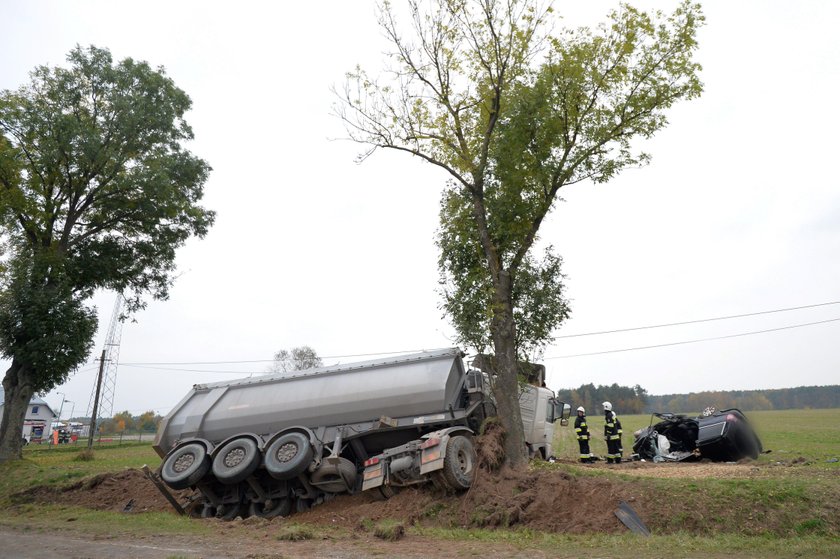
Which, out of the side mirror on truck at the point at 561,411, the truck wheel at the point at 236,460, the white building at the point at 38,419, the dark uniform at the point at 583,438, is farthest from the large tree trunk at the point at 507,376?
the white building at the point at 38,419

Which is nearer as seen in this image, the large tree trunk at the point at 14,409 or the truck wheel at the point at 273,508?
the truck wheel at the point at 273,508

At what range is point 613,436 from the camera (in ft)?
61.3

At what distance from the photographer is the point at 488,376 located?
13.4 meters

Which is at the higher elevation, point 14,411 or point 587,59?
point 587,59

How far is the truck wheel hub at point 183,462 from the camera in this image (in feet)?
40.7

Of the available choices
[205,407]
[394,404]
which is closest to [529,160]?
[394,404]

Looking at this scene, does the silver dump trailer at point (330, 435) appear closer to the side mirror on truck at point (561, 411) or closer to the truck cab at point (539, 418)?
the truck cab at point (539, 418)

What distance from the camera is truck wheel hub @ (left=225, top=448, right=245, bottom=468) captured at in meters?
12.1

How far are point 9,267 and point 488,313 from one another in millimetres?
19424

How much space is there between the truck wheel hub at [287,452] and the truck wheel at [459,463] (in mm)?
3249

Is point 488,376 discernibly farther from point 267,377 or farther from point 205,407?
point 205,407

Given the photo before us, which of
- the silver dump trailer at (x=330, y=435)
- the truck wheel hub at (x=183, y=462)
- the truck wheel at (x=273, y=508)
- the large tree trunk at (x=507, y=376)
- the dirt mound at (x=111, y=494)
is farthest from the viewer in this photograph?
the dirt mound at (x=111, y=494)

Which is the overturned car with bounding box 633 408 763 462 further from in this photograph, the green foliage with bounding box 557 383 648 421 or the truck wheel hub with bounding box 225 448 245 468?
the green foliage with bounding box 557 383 648 421

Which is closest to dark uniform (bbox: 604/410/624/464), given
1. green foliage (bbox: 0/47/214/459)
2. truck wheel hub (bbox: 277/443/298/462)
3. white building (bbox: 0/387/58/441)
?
truck wheel hub (bbox: 277/443/298/462)
